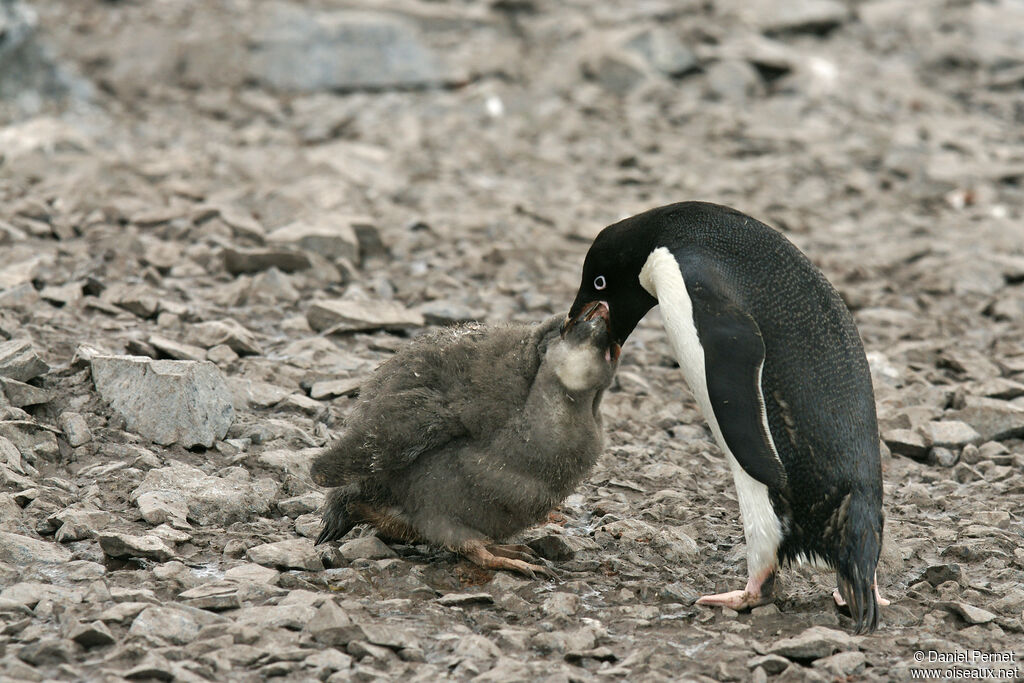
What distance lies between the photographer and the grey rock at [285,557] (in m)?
4.02

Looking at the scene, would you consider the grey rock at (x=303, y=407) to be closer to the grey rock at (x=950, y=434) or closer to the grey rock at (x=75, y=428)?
the grey rock at (x=75, y=428)

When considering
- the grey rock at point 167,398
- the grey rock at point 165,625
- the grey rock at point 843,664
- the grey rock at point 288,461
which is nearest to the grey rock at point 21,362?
the grey rock at point 167,398

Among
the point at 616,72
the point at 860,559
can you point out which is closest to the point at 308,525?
the point at 860,559

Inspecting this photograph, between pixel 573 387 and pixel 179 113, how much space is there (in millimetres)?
6679

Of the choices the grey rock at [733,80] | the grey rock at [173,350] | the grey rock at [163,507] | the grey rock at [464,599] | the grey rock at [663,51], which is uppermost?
A: the grey rock at [663,51]

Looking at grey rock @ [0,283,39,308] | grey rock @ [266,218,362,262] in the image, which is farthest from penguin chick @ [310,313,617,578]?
grey rock @ [266,218,362,262]

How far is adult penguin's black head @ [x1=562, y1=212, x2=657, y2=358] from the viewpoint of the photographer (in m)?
4.48

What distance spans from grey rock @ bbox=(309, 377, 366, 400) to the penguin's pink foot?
203 centimetres

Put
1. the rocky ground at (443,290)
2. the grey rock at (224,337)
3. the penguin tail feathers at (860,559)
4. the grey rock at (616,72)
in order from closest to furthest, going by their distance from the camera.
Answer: the rocky ground at (443,290) < the penguin tail feathers at (860,559) < the grey rock at (224,337) < the grey rock at (616,72)

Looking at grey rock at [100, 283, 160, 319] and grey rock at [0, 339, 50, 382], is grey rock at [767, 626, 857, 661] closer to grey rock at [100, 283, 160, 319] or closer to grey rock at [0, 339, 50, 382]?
grey rock at [0, 339, 50, 382]

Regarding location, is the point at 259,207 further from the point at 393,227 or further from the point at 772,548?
the point at 772,548

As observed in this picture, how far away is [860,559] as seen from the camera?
3932 mm

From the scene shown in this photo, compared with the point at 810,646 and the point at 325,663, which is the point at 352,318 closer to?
the point at 325,663

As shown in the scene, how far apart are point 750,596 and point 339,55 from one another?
24.7 feet
